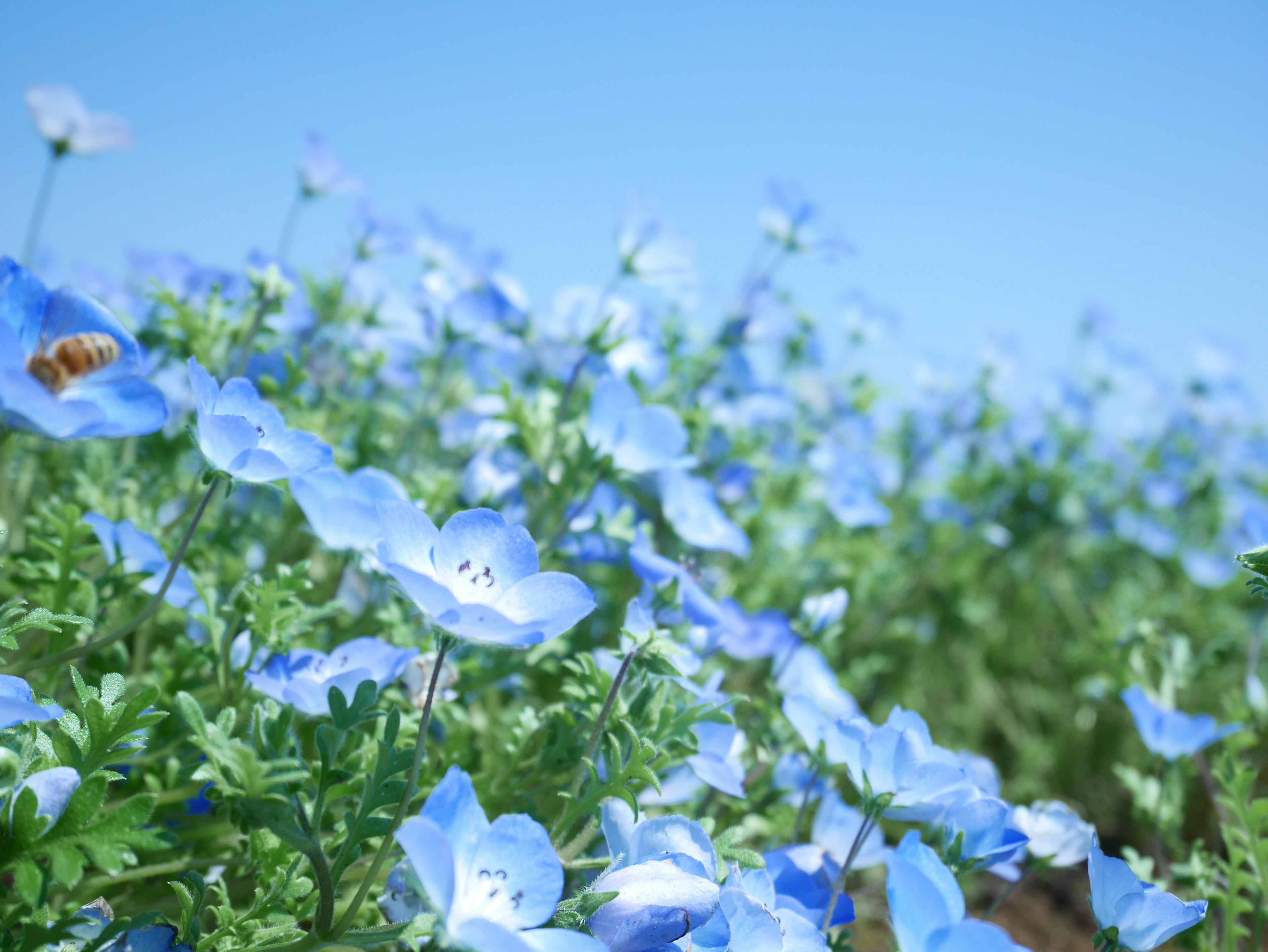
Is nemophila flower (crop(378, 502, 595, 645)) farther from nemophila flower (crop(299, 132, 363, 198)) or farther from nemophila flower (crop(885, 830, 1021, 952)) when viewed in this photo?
nemophila flower (crop(299, 132, 363, 198))

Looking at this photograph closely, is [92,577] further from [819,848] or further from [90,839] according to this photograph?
[819,848]

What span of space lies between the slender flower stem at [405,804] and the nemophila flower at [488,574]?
0.12 feet

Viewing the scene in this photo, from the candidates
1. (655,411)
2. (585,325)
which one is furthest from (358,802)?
(585,325)

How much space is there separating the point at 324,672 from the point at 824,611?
82 cm

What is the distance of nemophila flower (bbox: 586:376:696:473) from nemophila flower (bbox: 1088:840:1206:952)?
0.81 metres

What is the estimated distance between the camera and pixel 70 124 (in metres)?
1.97

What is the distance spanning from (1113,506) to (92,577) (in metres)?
4.13

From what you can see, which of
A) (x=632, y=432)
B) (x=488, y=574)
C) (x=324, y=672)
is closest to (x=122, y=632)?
(x=324, y=672)

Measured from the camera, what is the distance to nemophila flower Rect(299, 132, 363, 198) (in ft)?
8.07

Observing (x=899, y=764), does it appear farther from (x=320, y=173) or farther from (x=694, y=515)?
(x=320, y=173)

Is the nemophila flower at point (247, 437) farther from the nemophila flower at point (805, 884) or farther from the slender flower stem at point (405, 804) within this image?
the nemophila flower at point (805, 884)

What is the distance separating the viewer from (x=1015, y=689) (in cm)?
367

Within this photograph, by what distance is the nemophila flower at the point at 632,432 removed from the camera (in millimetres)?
1487

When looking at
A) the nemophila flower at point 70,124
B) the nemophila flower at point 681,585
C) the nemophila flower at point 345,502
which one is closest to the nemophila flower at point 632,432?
the nemophila flower at point 681,585
